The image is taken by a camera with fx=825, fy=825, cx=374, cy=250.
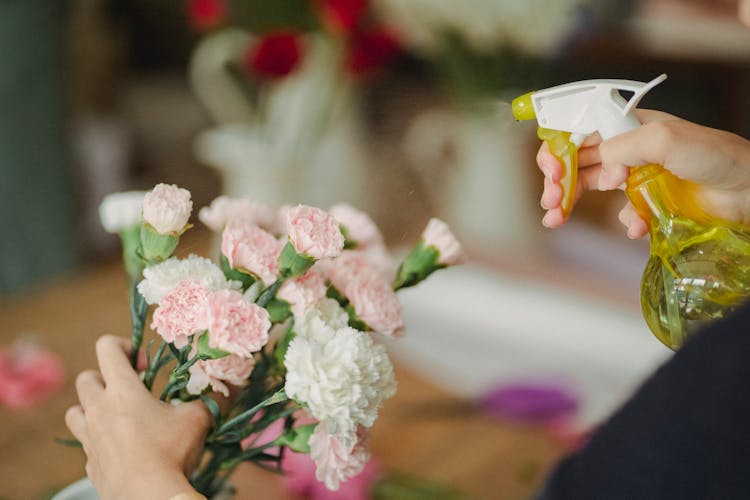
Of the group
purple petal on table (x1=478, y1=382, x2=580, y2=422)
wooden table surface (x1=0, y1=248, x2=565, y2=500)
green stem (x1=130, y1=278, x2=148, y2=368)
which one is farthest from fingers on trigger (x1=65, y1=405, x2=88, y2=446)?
purple petal on table (x1=478, y1=382, x2=580, y2=422)

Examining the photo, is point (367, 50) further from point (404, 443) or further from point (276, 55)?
point (404, 443)

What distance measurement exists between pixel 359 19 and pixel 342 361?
99cm

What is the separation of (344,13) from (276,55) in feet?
0.40

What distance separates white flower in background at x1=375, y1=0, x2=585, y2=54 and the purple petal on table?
1.64ft

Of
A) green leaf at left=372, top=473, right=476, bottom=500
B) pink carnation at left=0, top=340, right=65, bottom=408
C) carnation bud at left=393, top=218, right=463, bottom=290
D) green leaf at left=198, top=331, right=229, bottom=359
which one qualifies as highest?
green leaf at left=198, top=331, right=229, bottom=359

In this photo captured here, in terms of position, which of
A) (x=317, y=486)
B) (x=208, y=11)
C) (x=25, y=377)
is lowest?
(x=317, y=486)

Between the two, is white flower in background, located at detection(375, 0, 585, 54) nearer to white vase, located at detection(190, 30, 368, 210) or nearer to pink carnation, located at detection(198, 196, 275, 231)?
white vase, located at detection(190, 30, 368, 210)

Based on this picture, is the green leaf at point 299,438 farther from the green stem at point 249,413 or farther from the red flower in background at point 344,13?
the red flower in background at point 344,13

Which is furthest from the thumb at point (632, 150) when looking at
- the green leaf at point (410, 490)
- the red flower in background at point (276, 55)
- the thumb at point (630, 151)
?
the red flower in background at point (276, 55)

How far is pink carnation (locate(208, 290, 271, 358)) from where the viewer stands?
0.38 meters

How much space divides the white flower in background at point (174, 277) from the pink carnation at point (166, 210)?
0.7 inches

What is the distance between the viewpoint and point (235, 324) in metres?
0.38

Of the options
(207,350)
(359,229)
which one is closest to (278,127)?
(359,229)

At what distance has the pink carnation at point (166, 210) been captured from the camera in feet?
1.34
